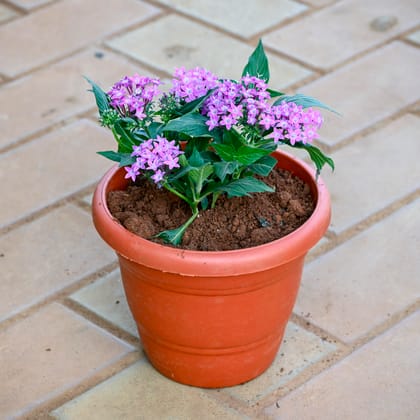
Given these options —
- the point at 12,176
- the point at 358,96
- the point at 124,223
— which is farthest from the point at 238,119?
the point at 358,96

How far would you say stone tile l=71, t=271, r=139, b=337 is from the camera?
7.25 ft

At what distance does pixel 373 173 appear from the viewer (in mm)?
2701

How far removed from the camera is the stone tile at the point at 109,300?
7.25 ft

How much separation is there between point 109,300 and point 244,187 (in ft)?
2.11

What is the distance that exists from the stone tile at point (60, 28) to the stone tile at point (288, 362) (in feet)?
5.01

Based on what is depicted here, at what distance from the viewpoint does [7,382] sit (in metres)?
2.04

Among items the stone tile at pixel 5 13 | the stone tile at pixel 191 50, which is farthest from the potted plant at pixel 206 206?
the stone tile at pixel 5 13

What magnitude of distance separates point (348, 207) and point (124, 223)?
0.93 m

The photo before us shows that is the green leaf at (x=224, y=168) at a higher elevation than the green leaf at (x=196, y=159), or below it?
higher

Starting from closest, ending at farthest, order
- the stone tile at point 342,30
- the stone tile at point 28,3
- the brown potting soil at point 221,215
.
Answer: the brown potting soil at point 221,215
the stone tile at point 342,30
the stone tile at point 28,3

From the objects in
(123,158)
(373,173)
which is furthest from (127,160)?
(373,173)

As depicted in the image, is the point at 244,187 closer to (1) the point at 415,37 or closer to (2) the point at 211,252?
(2) the point at 211,252

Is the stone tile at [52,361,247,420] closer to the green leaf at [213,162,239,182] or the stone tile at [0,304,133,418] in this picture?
the stone tile at [0,304,133,418]

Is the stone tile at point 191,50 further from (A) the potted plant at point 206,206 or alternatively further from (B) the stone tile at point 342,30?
(A) the potted plant at point 206,206
